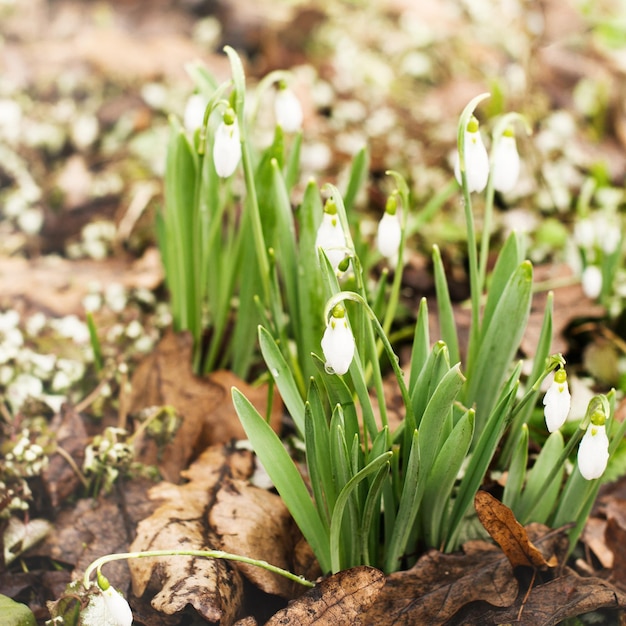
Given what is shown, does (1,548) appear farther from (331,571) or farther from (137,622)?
(331,571)

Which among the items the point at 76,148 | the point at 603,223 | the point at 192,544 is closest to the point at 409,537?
the point at 192,544

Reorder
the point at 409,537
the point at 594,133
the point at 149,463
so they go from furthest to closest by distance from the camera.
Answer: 1. the point at 594,133
2. the point at 149,463
3. the point at 409,537

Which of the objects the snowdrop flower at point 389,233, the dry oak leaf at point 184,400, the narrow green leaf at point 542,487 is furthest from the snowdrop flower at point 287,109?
the narrow green leaf at point 542,487

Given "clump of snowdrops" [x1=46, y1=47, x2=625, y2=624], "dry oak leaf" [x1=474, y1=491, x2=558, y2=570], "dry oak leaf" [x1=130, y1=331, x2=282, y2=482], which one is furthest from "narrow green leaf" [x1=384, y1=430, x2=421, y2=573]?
"dry oak leaf" [x1=130, y1=331, x2=282, y2=482]

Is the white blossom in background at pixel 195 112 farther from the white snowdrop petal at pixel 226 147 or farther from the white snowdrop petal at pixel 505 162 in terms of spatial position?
the white snowdrop petal at pixel 505 162

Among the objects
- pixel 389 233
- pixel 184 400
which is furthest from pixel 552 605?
pixel 184 400

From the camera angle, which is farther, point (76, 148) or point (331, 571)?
point (76, 148)

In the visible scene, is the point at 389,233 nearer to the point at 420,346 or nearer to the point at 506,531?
the point at 420,346
